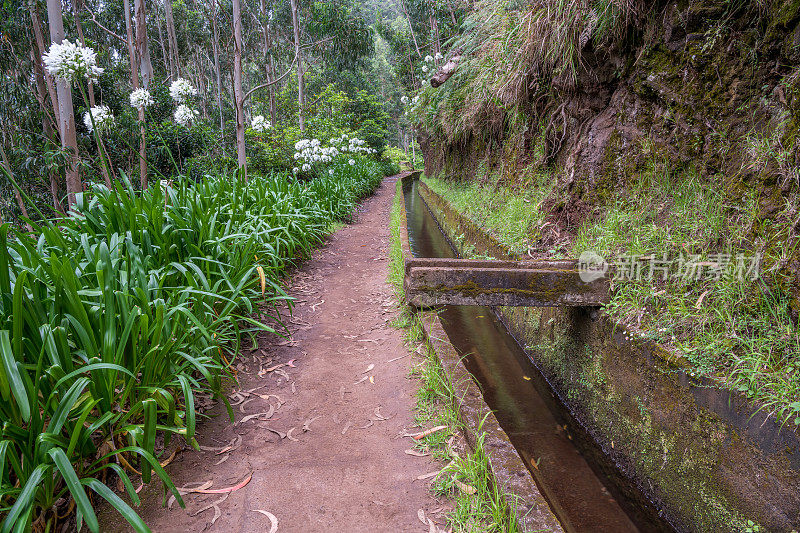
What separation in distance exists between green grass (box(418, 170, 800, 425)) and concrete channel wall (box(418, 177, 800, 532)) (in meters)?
0.11

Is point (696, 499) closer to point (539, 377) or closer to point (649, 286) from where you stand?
point (649, 286)

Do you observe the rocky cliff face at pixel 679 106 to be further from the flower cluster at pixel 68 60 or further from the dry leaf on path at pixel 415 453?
the flower cluster at pixel 68 60

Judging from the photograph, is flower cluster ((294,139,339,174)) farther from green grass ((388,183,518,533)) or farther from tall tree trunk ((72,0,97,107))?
green grass ((388,183,518,533))

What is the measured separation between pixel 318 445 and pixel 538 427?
1665mm

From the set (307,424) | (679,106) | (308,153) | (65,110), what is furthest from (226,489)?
(308,153)

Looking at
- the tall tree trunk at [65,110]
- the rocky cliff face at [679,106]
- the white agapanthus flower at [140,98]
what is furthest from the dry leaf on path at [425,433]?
the white agapanthus flower at [140,98]

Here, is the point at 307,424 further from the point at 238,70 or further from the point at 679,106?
the point at 238,70

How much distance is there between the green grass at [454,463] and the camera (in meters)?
1.59

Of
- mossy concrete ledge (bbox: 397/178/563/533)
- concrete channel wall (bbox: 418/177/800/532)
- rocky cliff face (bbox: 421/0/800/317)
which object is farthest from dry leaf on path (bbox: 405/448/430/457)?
rocky cliff face (bbox: 421/0/800/317)

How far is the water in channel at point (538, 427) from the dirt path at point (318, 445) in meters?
0.72

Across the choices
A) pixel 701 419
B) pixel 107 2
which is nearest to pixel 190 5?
pixel 107 2

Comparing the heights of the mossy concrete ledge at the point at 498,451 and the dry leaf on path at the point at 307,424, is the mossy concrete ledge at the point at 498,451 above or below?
above

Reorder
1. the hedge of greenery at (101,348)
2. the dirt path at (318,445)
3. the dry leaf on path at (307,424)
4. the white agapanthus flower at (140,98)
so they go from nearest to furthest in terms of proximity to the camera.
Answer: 1. the hedge of greenery at (101,348)
2. the dirt path at (318,445)
3. the dry leaf on path at (307,424)
4. the white agapanthus flower at (140,98)

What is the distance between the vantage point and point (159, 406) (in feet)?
6.89
